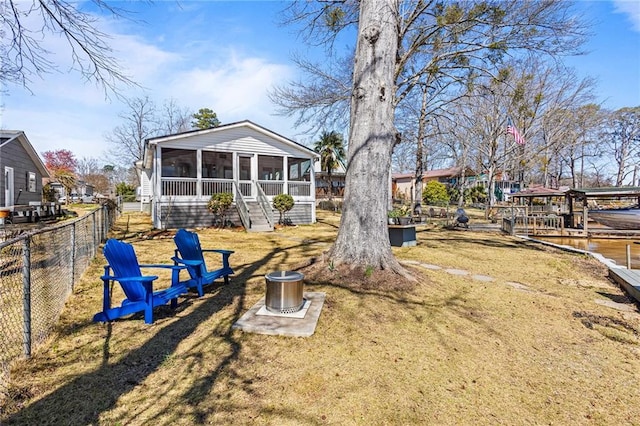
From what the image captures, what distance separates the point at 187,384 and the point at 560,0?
12.3 m

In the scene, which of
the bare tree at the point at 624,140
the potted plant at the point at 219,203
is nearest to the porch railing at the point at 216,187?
the potted plant at the point at 219,203

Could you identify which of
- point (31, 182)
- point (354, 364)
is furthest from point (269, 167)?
point (354, 364)

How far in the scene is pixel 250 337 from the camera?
323 centimetres

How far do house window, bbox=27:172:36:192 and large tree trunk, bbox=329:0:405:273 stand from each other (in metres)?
18.2

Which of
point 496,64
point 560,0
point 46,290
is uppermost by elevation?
point 560,0

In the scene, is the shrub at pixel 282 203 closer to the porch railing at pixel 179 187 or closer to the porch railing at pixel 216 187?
the porch railing at pixel 216 187

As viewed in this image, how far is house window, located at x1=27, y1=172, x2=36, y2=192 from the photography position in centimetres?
1567

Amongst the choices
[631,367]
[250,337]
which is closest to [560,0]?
[631,367]

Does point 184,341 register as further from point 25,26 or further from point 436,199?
point 436,199

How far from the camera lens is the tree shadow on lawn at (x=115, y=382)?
6.86 feet

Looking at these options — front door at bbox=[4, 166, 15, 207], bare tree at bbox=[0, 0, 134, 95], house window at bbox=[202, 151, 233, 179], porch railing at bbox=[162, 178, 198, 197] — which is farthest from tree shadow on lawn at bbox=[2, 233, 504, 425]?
house window at bbox=[202, 151, 233, 179]

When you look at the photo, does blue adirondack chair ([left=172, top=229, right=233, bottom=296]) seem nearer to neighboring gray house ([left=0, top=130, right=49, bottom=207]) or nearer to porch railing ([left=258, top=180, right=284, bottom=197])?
porch railing ([left=258, top=180, right=284, bottom=197])

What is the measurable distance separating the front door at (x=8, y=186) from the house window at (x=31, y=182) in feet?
6.26

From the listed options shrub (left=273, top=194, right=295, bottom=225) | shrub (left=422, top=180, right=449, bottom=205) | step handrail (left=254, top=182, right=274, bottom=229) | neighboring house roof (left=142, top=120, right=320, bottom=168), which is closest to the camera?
neighboring house roof (left=142, top=120, right=320, bottom=168)
